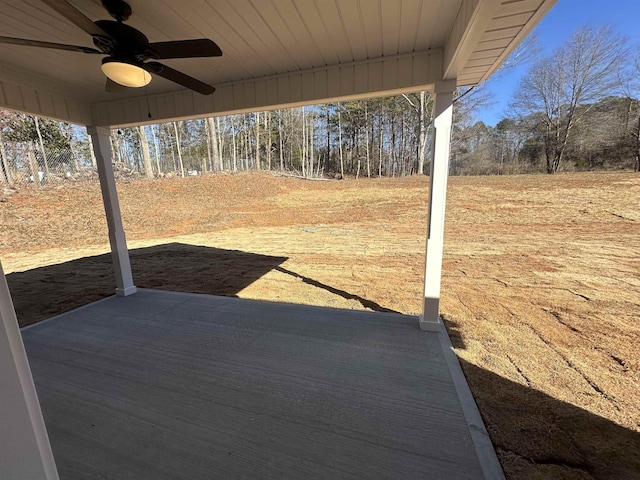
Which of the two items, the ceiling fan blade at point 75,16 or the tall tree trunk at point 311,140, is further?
the tall tree trunk at point 311,140

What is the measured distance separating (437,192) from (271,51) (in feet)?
6.06

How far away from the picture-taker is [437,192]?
2.60 metres

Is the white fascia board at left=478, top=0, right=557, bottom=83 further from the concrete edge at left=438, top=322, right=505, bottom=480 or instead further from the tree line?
the tree line

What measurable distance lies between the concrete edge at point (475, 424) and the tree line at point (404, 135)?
892 centimetres

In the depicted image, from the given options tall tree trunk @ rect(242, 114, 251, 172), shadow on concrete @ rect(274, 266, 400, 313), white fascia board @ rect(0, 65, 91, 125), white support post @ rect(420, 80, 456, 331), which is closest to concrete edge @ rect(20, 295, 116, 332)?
white fascia board @ rect(0, 65, 91, 125)

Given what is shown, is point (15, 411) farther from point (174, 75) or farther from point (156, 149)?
point (156, 149)

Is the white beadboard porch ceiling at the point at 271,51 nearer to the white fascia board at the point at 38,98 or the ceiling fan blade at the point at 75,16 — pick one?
the white fascia board at the point at 38,98

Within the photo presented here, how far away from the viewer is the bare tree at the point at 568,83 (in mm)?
14938

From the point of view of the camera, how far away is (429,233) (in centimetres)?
270

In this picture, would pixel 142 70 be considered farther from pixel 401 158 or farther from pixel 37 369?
pixel 401 158

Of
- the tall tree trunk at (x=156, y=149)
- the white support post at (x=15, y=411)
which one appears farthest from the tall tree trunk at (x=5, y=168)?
the white support post at (x=15, y=411)

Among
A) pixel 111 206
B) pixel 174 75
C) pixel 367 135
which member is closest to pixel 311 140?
pixel 367 135

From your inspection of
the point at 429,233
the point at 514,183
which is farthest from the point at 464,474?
the point at 514,183

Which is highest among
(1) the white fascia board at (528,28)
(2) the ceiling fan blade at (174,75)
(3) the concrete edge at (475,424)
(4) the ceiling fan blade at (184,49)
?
(4) the ceiling fan blade at (184,49)
